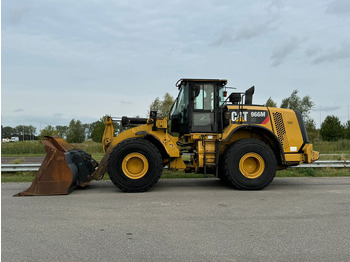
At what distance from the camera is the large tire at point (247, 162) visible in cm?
821

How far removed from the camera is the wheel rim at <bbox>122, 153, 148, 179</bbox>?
802cm

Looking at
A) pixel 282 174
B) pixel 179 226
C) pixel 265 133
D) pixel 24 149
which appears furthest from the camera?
pixel 24 149

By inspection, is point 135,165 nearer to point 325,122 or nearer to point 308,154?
point 308,154

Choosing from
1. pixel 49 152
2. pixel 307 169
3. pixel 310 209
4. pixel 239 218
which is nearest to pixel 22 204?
pixel 49 152

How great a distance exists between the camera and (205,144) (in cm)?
853

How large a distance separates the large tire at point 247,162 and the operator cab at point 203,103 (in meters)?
0.83

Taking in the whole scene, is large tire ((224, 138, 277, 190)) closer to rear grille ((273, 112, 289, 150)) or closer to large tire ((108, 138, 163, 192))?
rear grille ((273, 112, 289, 150))

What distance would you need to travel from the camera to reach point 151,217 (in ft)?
18.1

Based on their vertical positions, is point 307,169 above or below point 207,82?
below

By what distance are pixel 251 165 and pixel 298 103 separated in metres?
38.7

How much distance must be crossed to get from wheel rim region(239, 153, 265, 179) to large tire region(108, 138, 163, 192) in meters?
2.08

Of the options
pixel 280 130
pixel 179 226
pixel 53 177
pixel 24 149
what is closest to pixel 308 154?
pixel 280 130

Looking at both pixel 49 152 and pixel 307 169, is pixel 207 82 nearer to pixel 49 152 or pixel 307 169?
pixel 49 152

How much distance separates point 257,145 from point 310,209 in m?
2.59
